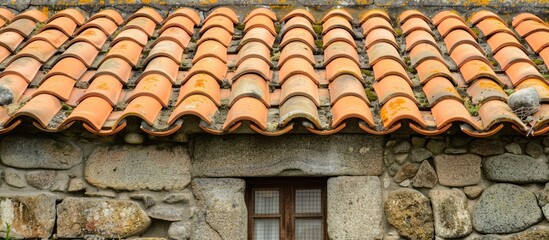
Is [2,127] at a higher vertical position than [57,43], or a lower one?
lower

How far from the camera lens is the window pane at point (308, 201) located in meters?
4.25

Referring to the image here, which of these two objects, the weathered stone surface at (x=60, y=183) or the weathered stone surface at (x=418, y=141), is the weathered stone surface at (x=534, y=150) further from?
the weathered stone surface at (x=60, y=183)

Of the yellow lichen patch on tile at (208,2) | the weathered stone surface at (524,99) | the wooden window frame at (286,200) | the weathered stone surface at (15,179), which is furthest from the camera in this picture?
the yellow lichen patch on tile at (208,2)

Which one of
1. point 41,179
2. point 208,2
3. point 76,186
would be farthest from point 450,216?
point 208,2

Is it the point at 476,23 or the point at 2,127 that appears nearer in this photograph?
the point at 2,127

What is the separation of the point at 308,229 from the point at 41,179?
1.62m

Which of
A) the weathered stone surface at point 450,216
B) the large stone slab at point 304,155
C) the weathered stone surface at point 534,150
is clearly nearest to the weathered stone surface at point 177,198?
the large stone slab at point 304,155

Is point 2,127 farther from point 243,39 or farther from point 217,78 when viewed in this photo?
A: point 243,39

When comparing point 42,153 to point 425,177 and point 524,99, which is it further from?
point 524,99

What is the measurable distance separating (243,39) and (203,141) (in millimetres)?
939

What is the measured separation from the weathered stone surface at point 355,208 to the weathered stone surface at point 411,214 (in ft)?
0.28

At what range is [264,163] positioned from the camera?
4.03 m

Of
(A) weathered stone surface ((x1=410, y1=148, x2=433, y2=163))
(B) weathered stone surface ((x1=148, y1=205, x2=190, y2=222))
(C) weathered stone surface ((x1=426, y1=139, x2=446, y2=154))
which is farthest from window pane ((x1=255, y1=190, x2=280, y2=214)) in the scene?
(C) weathered stone surface ((x1=426, y1=139, x2=446, y2=154))

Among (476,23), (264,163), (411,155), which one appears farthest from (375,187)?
(476,23)
